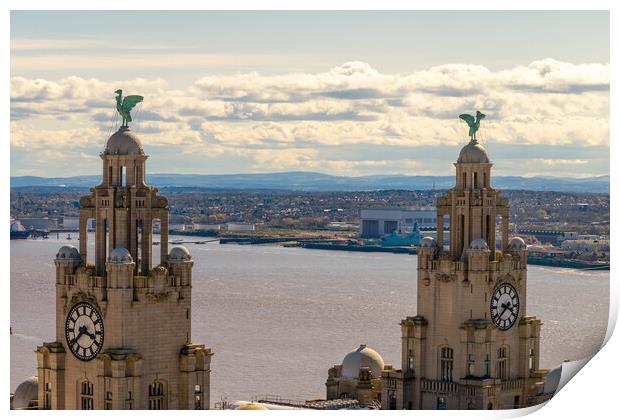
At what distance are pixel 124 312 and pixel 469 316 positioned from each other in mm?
4933

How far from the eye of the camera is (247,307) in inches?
1852

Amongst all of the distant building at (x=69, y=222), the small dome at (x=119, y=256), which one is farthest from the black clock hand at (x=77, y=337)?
the distant building at (x=69, y=222)

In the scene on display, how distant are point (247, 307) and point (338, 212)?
246 ft

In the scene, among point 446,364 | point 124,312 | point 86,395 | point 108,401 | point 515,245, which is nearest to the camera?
point 108,401

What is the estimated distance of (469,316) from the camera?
2289cm

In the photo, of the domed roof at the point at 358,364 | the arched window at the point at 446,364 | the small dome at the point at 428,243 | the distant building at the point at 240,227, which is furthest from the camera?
the distant building at the point at 240,227

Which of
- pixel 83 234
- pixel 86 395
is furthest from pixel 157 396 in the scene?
pixel 83 234

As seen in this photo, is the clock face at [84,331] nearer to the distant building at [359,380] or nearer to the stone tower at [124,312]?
the stone tower at [124,312]

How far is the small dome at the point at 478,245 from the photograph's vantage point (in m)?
22.9

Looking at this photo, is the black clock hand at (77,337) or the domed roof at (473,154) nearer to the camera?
the black clock hand at (77,337)

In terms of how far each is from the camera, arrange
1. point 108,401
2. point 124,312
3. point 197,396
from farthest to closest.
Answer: point 197,396, point 124,312, point 108,401

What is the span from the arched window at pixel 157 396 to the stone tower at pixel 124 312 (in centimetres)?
1

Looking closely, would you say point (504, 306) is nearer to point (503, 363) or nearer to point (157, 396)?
point (503, 363)

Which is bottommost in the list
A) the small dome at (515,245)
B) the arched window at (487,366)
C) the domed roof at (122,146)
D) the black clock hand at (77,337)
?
the arched window at (487,366)
